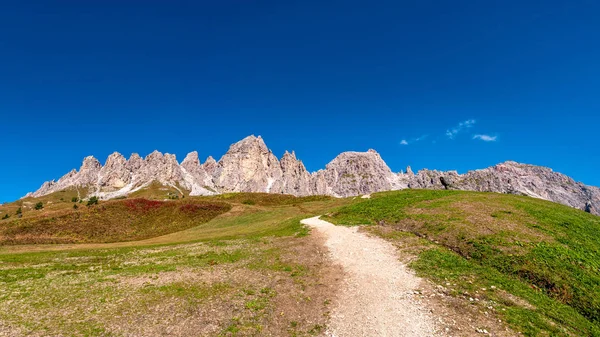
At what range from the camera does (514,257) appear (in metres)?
23.9

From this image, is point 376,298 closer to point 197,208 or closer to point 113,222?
point 113,222

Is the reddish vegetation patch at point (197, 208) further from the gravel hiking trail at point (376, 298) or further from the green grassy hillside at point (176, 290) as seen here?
the gravel hiking trail at point (376, 298)

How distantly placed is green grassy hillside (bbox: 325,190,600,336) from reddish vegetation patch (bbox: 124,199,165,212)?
220ft

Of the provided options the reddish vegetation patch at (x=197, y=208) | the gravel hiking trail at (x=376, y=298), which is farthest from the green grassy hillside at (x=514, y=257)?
the reddish vegetation patch at (x=197, y=208)

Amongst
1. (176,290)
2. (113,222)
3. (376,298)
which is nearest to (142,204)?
(113,222)

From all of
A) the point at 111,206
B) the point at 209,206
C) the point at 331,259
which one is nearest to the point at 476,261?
the point at 331,259

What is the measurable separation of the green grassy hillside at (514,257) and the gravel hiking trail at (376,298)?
2.62 meters

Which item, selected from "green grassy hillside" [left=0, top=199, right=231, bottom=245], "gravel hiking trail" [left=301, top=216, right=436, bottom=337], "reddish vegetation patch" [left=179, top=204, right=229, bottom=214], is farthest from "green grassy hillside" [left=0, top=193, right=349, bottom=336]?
"reddish vegetation patch" [left=179, top=204, right=229, bottom=214]

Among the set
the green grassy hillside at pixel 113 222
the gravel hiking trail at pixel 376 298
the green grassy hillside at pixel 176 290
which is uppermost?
the green grassy hillside at pixel 113 222

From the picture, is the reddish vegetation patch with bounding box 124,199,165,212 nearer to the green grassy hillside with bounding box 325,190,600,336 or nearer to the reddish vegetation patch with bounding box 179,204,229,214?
the reddish vegetation patch with bounding box 179,204,229,214

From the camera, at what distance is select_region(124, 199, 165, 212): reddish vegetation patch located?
8094 cm

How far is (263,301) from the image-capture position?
19.1 metres

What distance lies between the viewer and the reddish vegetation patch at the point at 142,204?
80938mm

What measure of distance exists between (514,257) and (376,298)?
45.4 ft
